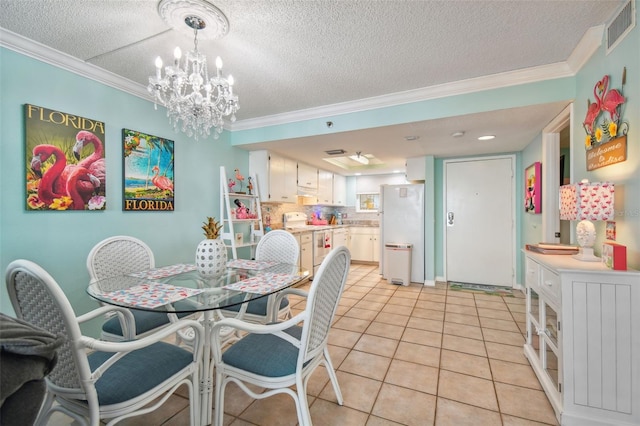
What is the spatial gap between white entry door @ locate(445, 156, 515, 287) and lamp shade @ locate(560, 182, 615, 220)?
2800mm

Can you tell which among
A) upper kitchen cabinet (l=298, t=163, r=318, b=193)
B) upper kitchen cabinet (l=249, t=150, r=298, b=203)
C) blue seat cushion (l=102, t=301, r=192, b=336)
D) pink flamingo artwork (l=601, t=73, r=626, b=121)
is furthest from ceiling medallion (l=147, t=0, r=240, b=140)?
upper kitchen cabinet (l=298, t=163, r=318, b=193)

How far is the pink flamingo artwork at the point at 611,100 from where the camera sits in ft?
5.13

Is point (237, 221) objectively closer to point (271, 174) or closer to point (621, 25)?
point (271, 174)

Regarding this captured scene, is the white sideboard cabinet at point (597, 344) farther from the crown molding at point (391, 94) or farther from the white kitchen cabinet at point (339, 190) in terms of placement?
the white kitchen cabinet at point (339, 190)

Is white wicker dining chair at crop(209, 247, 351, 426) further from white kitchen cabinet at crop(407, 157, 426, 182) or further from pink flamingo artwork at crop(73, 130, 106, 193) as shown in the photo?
white kitchen cabinet at crop(407, 157, 426, 182)

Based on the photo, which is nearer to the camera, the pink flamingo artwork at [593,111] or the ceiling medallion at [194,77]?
the ceiling medallion at [194,77]

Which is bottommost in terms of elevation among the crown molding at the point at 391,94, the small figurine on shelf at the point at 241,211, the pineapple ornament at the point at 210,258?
the pineapple ornament at the point at 210,258

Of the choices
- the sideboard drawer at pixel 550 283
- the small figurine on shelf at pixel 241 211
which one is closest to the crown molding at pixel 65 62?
the small figurine on shelf at pixel 241 211

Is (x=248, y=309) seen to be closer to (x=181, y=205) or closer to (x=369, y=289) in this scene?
(x=181, y=205)

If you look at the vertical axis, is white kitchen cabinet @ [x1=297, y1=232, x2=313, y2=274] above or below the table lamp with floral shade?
below

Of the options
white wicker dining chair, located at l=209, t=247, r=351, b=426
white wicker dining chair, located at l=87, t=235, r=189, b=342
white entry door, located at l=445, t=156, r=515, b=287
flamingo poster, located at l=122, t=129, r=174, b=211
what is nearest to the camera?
white wicker dining chair, located at l=209, t=247, r=351, b=426

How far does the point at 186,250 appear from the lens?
3.06 metres

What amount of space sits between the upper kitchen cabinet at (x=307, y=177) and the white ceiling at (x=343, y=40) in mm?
2055

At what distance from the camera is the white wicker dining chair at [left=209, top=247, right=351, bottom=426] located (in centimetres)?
128
